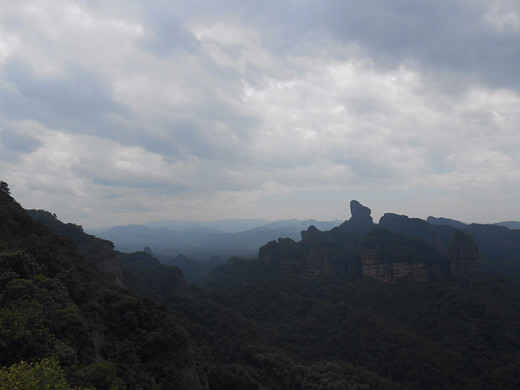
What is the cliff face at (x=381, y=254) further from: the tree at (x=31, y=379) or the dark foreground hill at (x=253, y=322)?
the tree at (x=31, y=379)

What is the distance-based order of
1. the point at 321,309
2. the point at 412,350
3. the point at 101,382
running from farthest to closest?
the point at 321,309, the point at 412,350, the point at 101,382

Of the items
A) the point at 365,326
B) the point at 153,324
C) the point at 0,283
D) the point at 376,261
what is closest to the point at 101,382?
the point at 0,283

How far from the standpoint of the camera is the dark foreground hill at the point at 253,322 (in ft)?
53.0

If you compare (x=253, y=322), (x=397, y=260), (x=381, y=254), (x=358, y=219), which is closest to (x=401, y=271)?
(x=397, y=260)

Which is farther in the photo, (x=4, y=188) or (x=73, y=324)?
(x=4, y=188)

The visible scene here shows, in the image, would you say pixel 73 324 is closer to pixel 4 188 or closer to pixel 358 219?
pixel 4 188

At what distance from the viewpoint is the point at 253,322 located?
56625 mm

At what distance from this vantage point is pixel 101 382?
13.1m

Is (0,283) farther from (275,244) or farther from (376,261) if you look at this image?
(275,244)

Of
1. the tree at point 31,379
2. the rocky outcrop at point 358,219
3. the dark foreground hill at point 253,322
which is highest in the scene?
the rocky outcrop at point 358,219

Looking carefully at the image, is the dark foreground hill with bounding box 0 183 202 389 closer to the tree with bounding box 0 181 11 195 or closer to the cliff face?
the tree with bounding box 0 181 11 195

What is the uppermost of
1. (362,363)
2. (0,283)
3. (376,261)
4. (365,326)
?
(0,283)

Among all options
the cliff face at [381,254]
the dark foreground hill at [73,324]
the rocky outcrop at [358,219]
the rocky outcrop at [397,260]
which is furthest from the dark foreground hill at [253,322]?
the rocky outcrop at [358,219]

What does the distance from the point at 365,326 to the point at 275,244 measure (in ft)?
159
